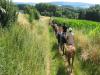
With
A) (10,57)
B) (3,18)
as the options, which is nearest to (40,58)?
(10,57)

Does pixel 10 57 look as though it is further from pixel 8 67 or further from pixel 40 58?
pixel 40 58

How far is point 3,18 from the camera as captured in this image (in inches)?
914

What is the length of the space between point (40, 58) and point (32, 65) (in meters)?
1.85

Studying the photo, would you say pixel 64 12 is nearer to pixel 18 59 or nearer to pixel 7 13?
pixel 7 13

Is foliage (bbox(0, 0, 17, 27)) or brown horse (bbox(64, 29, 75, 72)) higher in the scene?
foliage (bbox(0, 0, 17, 27))

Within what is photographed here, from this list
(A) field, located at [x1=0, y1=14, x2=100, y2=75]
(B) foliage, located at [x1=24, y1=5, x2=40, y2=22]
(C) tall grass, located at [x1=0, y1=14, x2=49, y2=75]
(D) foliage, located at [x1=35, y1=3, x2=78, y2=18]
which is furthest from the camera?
(D) foliage, located at [x1=35, y1=3, x2=78, y2=18]

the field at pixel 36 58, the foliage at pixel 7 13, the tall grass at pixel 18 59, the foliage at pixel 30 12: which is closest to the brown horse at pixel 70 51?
the field at pixel 36 58

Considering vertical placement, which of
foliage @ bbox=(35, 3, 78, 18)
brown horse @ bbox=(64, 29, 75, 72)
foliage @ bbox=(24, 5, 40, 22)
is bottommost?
foliage @ bbox=(35, 3, 78, 18)

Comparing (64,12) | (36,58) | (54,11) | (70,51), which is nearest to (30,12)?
(70,51)

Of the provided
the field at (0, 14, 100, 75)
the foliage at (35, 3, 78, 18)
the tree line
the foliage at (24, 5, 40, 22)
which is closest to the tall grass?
the field at (0, 14, 100, 75)

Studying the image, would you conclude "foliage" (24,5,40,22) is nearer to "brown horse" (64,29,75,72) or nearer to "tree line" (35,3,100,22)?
"brown horse" (64,29,75,72)

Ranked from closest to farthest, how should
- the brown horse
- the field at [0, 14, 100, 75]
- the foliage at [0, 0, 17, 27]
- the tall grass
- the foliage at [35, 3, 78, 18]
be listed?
the tall grass → the field at [0, 14, 100, 75] → the brown horse → the foliage at [0, 0, 17, 27] → the foliage at [35, 3, 78, 18]

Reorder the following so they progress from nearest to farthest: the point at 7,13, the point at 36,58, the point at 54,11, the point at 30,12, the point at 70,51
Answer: the point at 36,58 < the point at 70,51 < the point at 7,13 < the point at 30,12 < the point at 54,11

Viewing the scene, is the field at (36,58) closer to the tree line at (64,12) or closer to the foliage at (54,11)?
the tree line at (64,12)
